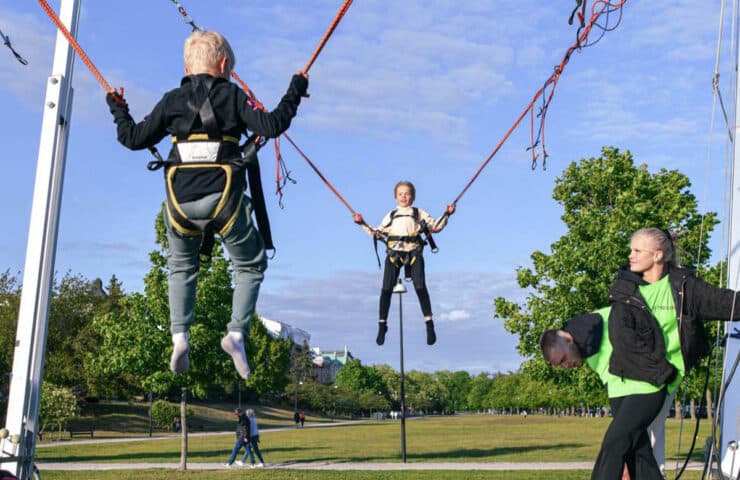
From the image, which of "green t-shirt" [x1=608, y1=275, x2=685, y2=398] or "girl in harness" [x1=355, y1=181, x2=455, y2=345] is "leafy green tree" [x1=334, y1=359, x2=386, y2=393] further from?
"green t-shirt" [x1=608, y1=275, x2=685, y2=398]

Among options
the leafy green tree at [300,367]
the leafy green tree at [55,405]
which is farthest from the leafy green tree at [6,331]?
Answer: the leafy green tree at [300,367]

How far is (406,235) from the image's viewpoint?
9.06 metres

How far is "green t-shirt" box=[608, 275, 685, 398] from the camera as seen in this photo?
597 centimetres

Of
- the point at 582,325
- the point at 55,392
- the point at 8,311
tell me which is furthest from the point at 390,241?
the point at 8,311

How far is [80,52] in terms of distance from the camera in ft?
20.0

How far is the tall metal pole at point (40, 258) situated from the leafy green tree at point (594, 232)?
23453 mm

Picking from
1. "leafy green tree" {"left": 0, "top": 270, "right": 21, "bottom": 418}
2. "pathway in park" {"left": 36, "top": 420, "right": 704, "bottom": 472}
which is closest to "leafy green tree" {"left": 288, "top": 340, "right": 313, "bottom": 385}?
"leafy green tree" {"left": 0, "top": 270, "right": 21, "bottom": 418}

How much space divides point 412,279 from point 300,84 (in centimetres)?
428

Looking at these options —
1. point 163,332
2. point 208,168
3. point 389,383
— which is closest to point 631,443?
point 208,168

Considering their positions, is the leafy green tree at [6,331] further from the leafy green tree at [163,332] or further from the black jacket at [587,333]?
the black jacket at [587,333]

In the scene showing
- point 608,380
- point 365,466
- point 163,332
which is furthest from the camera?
point 365,466

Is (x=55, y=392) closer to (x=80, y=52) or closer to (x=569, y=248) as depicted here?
(x=569, y=248)

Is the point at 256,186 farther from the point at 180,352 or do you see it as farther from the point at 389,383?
the point at 389,383

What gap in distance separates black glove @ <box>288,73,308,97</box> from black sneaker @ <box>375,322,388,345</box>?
4905mm
